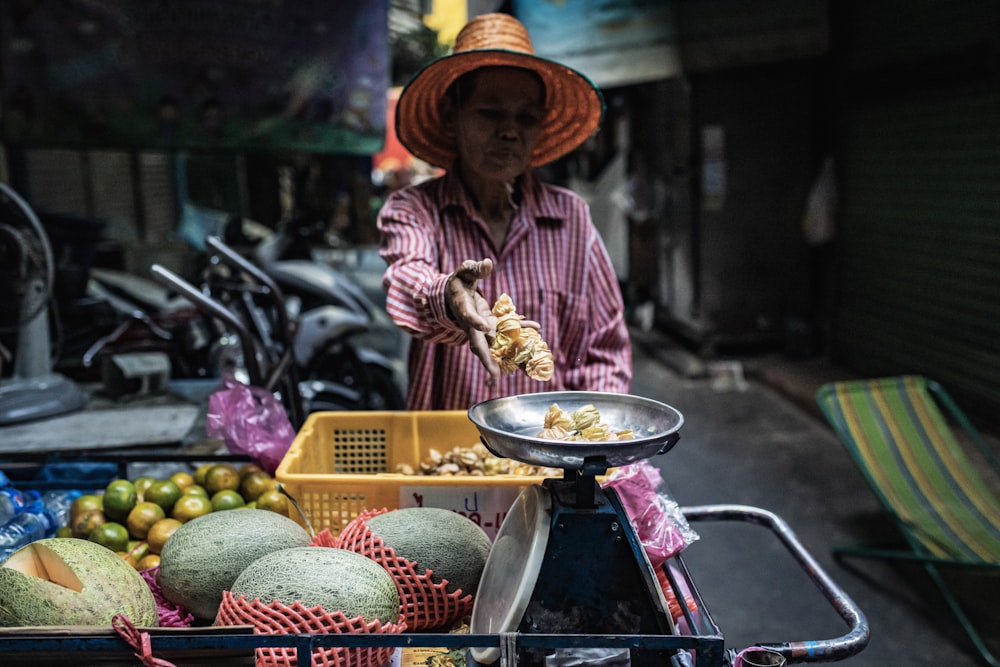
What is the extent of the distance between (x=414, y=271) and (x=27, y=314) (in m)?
2.78

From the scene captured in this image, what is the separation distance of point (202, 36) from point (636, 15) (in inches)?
140

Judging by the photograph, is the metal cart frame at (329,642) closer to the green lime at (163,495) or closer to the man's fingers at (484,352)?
the man's fingers at (484,352)

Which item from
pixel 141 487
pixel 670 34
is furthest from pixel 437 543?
pixel 670 34

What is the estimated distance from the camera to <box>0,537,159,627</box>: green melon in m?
1.33

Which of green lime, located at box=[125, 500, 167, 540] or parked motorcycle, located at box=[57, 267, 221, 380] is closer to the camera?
green lime, located at box=[125, 500, 167, 540]

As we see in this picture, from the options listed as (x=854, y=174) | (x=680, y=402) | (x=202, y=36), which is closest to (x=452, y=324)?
(x=202, y=36)

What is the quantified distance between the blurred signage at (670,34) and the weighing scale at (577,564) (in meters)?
6.15

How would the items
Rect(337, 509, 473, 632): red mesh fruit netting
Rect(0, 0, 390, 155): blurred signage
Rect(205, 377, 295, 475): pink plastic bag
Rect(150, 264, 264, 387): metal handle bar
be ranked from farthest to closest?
Rect(0, 0, 390, 155): blurred signage
Rect(150, 264, 264, 387): metal handle bar
Rect(205, 377, 295, 475): pink plastic bag
Rect(337, 509, 473, 632): red mesh fruit netting

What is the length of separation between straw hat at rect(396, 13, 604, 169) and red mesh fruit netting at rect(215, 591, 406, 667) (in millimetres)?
1503

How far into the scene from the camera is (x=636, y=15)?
23.3 ft

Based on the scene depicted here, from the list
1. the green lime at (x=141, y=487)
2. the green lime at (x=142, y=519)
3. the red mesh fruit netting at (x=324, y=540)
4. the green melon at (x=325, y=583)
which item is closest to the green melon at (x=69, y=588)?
the green melon at (x=325, y=583)

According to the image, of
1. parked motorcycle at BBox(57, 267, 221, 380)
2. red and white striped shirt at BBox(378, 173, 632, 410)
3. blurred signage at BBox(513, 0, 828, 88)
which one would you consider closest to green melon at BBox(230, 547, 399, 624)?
red and white striped shirt at BBox(378, 173, 632, 410)

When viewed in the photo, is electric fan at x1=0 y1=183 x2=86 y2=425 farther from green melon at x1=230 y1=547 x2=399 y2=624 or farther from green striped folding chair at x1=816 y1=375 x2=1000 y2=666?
green striped folding chair at x1=816 y1=375 x2=1000 y2=666

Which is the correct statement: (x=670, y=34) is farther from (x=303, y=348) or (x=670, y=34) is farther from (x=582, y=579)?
(x=582, y=579)
